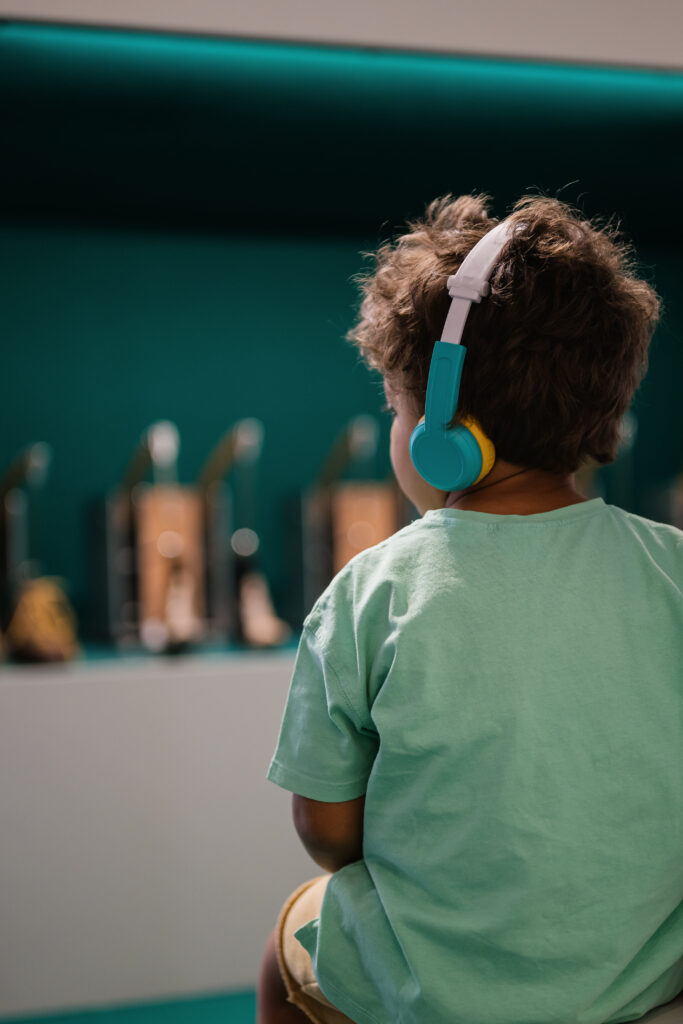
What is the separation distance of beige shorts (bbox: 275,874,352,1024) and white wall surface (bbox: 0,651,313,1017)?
0.69m

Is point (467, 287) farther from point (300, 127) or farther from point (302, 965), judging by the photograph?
point (300, 127)

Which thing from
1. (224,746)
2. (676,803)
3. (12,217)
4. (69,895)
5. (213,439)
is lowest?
(69,895)

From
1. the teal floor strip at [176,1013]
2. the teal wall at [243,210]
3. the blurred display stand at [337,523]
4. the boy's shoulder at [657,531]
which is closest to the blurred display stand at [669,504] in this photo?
the teal wall at [243,210]

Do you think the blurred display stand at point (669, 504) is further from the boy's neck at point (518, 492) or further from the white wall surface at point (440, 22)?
the boy's neck at point (518, 492)

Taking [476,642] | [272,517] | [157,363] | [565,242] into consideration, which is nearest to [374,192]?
[157,363]

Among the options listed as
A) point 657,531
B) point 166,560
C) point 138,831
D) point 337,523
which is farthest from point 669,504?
point 657,531

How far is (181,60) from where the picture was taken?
1353 mm

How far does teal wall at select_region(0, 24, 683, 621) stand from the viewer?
1415 mm

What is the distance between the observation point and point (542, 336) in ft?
2.14

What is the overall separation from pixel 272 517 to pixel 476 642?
1508 mm

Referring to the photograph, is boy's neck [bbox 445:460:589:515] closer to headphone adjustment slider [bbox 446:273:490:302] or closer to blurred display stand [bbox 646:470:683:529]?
headphone adjustment slider [bbox 446:273:490:302]

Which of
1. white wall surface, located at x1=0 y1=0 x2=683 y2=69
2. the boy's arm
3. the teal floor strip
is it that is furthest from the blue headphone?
the teal floor strip

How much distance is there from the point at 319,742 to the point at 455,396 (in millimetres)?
233

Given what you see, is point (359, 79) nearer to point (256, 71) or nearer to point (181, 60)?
point (256, 71)
